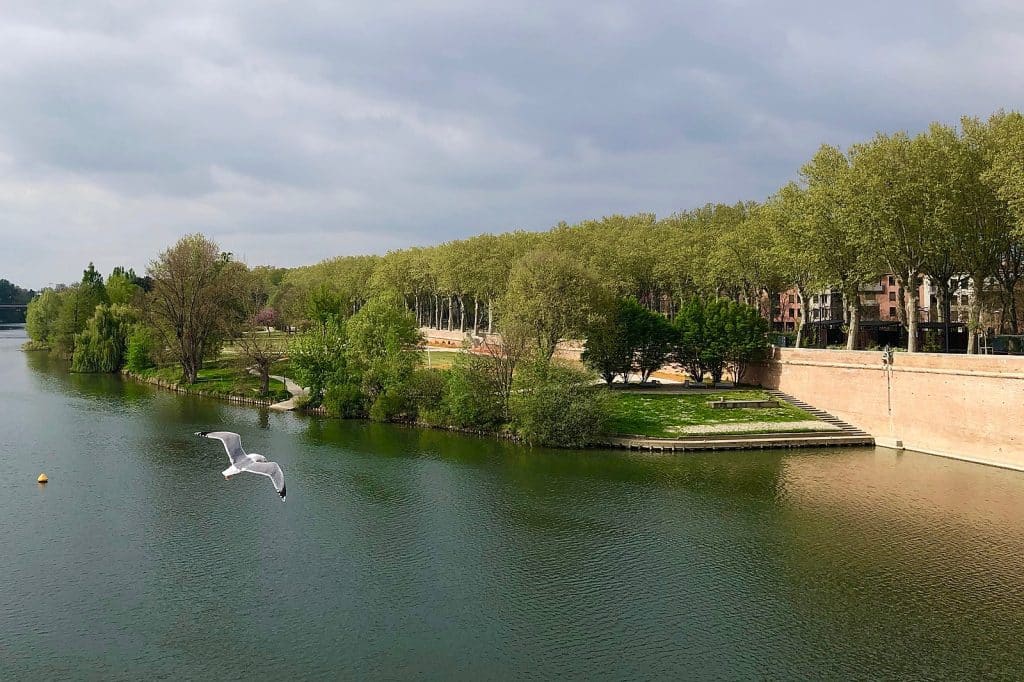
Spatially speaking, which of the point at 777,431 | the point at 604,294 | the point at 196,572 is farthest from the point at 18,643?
the point at 604,294

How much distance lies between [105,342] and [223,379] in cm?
2332

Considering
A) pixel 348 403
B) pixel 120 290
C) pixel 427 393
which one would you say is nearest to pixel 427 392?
pixel 427 393

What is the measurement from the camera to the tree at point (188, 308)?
3317 inches

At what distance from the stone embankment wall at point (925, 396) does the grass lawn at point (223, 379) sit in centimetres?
4587

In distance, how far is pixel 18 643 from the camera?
2411cm

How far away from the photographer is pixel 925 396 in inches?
1962

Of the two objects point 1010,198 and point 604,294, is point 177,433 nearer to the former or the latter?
point 604,294

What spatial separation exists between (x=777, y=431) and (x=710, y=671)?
108ft

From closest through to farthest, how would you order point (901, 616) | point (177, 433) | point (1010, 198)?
point (901, 616), point (1010, 198), point (177, 433)

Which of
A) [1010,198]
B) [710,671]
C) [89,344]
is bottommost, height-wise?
[710,671]

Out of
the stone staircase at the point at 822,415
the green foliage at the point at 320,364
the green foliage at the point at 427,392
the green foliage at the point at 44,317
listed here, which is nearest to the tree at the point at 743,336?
the stone staircase at the point at 822,415

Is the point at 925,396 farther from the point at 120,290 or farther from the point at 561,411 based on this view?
the point at 120,290

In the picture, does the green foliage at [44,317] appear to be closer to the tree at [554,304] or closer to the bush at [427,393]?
the bush at [427,393]

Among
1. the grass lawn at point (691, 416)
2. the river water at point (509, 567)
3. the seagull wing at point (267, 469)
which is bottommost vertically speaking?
the river water at point (509, 567)
